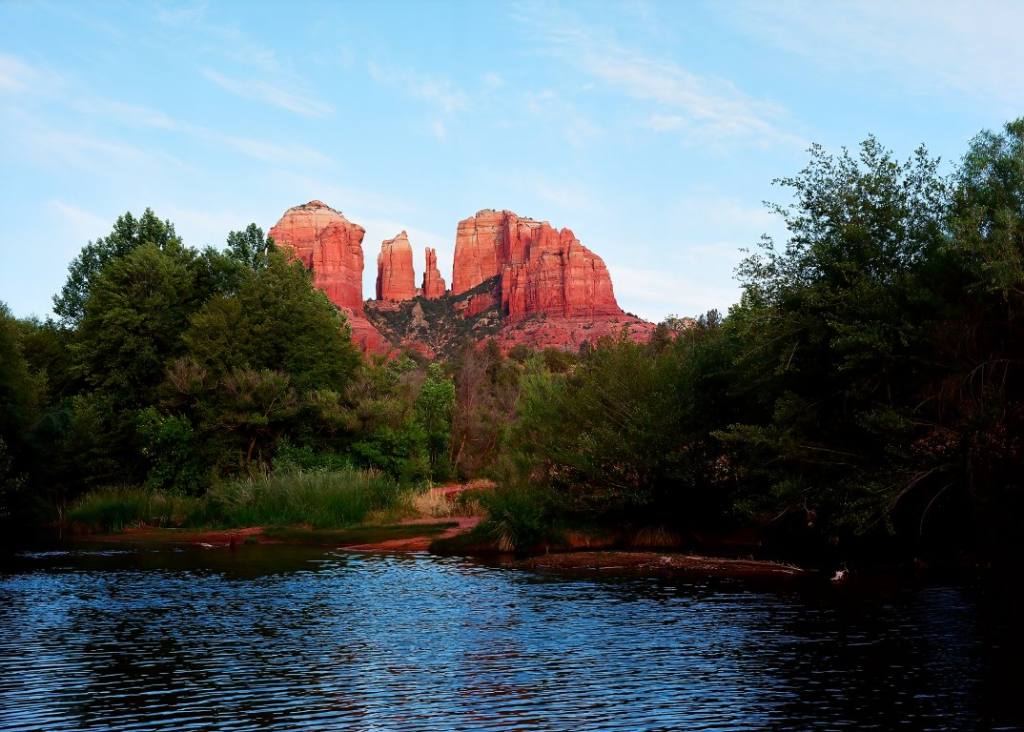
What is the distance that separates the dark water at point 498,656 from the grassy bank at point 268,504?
13.8 metres

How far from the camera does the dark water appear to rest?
11.5 metres

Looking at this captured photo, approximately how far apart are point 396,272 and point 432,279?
7.37 m

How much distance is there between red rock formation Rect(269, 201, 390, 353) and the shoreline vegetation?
121 m

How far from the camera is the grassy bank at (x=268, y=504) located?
3756cm

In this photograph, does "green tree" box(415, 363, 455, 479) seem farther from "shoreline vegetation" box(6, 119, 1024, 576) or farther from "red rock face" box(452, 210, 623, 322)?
"red rock face" box(452, 210, 623, 322)

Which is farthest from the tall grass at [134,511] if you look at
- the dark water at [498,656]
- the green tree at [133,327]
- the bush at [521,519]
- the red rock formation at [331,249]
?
the red rock formation at [331,249]

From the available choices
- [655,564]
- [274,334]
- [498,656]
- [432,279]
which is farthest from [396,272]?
[498,656]

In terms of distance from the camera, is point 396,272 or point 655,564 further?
point 396,272

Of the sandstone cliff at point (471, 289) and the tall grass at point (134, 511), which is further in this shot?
the sandstone cliff at point (471, 289)

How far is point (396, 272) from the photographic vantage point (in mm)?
193375

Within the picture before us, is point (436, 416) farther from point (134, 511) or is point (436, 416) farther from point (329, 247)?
point (329, 247)

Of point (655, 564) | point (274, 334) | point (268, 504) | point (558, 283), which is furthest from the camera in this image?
Result: point (558, 283)

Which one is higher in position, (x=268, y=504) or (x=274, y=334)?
(x=274, y=334)

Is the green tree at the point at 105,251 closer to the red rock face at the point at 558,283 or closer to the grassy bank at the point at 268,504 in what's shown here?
the grassy bank at the point at 268,504
